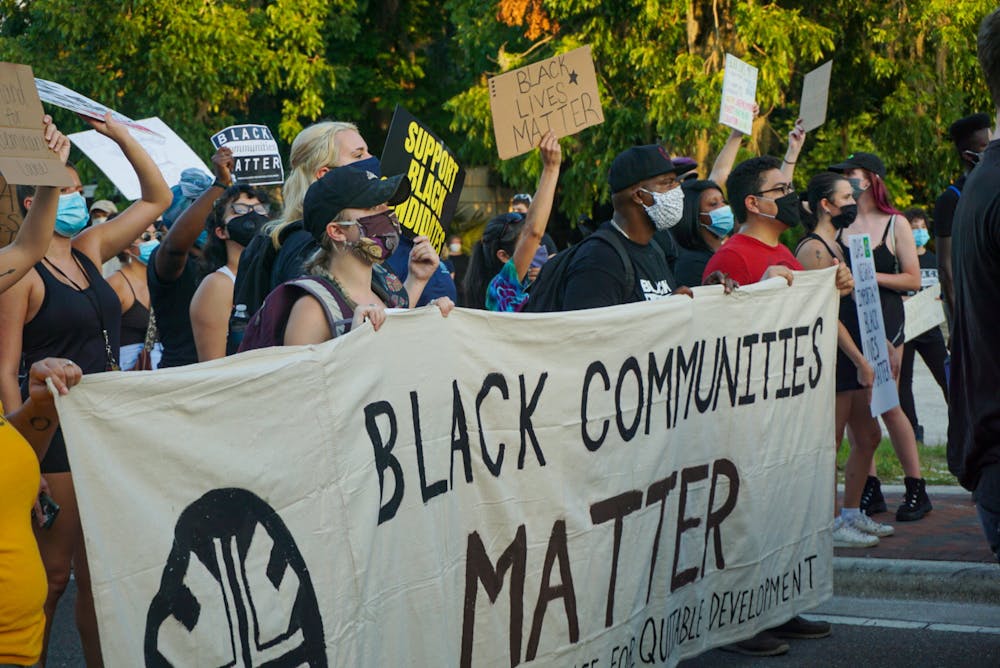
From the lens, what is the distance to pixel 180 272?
586 centimetres

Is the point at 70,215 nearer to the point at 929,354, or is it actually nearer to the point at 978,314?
the point at 978,314

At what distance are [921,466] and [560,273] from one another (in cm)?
436

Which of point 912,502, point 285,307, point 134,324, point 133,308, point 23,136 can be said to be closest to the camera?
point 23,136

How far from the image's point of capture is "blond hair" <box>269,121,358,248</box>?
4.82m

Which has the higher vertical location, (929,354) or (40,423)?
(40,423)

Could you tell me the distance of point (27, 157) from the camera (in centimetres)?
350

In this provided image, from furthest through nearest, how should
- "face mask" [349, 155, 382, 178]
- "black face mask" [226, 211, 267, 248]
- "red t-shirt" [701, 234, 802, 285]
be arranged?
"black face mask" [226, 211, 267, 248] < "red t-shirt" [701, 234, 802, 285] < "face mask" [349, 155, 382, 178]

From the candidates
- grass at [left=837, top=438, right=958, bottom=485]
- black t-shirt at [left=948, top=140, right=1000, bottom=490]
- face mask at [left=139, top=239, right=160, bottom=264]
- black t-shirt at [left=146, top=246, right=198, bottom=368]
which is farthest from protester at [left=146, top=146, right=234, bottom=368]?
grass at [left=837, top=438, right=958, bottom=485]

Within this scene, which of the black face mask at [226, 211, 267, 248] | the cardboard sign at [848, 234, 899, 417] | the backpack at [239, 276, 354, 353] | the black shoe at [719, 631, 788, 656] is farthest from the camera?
the cardboard sign at [848, 234, 899, 417]

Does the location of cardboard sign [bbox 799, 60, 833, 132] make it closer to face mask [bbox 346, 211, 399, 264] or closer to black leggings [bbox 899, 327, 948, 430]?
black leggings [bbox 899, 327, 948, 430]

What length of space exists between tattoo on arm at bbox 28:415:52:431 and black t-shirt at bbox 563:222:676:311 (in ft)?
6.73

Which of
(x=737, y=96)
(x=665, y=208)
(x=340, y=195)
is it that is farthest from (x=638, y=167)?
(x=737, y=96)

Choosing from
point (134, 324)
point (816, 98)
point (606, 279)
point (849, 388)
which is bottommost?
point (849, 388)

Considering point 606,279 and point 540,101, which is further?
point 540,101
